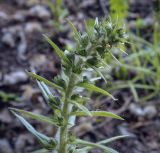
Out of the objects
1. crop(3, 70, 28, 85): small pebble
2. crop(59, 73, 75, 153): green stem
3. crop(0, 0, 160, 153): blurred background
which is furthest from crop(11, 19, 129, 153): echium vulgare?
crop(3, 70, 28, 85): small pebble

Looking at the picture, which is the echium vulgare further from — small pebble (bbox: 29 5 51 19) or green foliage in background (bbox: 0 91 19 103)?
small pebble (bbox: 29 5 51 19)

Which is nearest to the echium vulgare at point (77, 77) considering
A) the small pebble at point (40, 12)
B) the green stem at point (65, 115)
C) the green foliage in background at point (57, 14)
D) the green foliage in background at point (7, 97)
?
the green stem at point (65, 115)

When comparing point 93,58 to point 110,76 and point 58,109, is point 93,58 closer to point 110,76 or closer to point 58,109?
point 58,109

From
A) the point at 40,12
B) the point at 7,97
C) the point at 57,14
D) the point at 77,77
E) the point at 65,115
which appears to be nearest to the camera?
the point at 77,77

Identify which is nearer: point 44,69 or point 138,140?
point 138,140

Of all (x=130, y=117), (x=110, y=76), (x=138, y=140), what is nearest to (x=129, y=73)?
(x=110, y=76)

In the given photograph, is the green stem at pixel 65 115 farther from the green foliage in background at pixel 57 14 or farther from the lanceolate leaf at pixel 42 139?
the green foliage in background at pixel 57 14

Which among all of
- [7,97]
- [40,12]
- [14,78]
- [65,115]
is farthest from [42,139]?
[40,12]

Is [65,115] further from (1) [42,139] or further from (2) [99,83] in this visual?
(2) [99,83]
